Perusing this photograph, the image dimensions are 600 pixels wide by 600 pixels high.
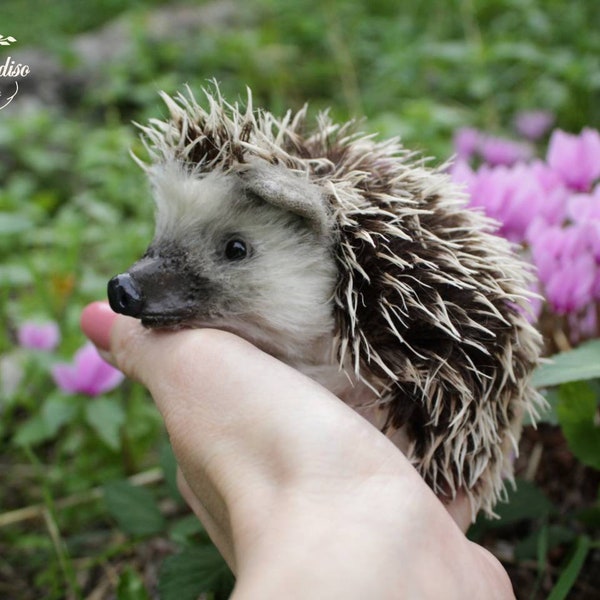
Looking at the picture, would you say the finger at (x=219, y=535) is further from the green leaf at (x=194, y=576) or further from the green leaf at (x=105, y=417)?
the green leaf at (x=105, y=417)

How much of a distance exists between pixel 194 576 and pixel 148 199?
5.55 feet

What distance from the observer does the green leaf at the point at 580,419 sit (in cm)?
143

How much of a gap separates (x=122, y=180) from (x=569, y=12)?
8.60 feet

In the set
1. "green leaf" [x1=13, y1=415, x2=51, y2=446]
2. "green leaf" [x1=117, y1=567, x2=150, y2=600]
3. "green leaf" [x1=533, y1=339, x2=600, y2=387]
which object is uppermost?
"green leaf" [x1=533, y1=339, x2=600, y2=387]

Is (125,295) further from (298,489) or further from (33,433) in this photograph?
(33,433)

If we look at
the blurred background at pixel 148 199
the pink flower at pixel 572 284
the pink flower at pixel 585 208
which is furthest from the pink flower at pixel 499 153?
the pink flower at pixel 572 284

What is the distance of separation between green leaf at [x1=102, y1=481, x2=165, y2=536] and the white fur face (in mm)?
609

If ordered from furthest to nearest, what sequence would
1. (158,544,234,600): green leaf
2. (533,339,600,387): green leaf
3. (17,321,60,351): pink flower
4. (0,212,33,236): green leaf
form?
(17,321,60,351): pink flower
(0,212,33,236): green leaf
(158,544,234,600): green leaf
(533,339,600,387): green leaf

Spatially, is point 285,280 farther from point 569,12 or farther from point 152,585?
point 569,12

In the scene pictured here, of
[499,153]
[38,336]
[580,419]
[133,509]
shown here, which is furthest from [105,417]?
[499,153]

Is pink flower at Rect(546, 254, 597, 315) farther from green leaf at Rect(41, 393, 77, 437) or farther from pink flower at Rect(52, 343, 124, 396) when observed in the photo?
green leaf at Rect(41, 393, 77, 437)

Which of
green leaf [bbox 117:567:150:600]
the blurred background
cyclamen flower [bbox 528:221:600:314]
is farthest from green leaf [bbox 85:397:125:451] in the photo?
cyclamen flower [bbox 528:221:600:314]

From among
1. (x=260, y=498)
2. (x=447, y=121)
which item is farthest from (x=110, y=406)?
(x=447, y=121)

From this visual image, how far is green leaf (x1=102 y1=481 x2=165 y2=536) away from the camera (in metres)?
1.71
